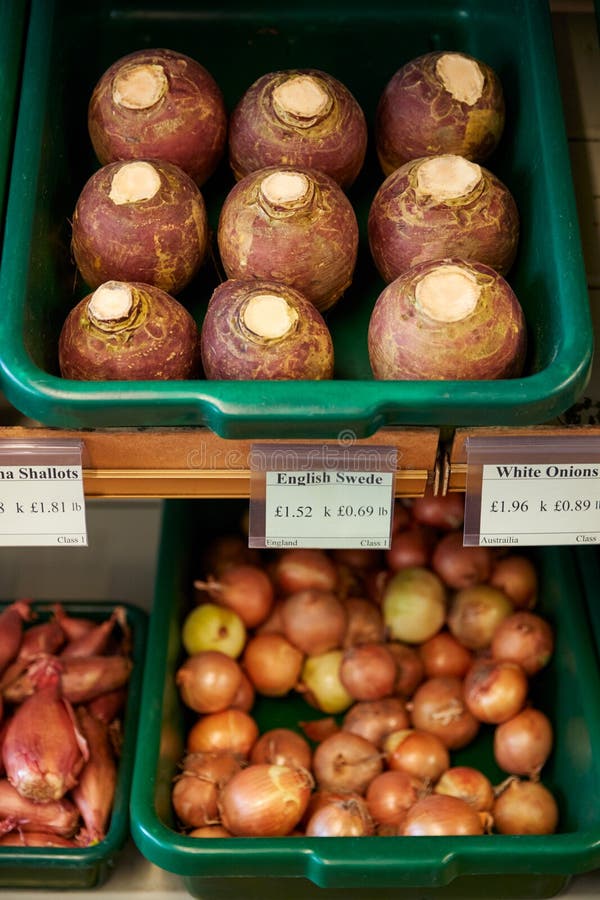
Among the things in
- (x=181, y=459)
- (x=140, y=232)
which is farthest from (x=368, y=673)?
(x=140, y=232)

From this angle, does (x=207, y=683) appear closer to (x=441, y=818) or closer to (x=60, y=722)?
(x=60, y=722)

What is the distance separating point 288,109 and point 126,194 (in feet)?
0.68

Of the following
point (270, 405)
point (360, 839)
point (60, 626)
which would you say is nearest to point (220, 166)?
point (270, 405)

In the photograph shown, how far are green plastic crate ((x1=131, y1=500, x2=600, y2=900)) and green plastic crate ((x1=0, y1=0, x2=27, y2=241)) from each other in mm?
576

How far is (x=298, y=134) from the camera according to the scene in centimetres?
109

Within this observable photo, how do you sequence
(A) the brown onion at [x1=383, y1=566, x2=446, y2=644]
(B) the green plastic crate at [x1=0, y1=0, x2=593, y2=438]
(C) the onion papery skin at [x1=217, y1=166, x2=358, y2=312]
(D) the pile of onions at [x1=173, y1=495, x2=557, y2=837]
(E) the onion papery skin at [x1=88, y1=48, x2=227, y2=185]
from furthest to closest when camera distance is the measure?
(A) the brown onion at [x1=383, y1=566, x2=446, y2=644], (D) the pile of onions at [x1=173, y1=495, x2=557, y2=837], (E) the onion papery skin at [x1=88, y1=48, x2=227, y2=185], (C) the onion papery skin at [x1=217, y1=166, x2=358, y2=312], (B) the green plastic crate at [x1=0, y1=0, x2=593, y2=438]

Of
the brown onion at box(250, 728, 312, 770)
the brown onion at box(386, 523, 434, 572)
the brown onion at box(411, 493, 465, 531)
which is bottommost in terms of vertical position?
the brown onion at box(250, 728, 312, 770)

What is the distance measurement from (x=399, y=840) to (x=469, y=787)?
21cm

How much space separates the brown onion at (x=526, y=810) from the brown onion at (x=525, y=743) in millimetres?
34

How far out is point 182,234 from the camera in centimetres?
103

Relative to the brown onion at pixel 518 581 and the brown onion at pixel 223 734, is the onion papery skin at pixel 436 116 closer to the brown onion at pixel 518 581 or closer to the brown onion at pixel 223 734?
the brown onion at pixel 518 581

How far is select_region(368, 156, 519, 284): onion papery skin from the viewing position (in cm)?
101

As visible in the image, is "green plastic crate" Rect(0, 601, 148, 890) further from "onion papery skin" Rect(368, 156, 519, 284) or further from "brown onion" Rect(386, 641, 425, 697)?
"onion papery skin" Rect(368, 156, 519, 284)

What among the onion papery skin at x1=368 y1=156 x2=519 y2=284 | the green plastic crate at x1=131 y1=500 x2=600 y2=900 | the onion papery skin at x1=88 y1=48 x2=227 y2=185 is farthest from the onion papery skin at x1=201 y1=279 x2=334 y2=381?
the green plastic crate at x1=131 y1=500 x2=600 y2=900
